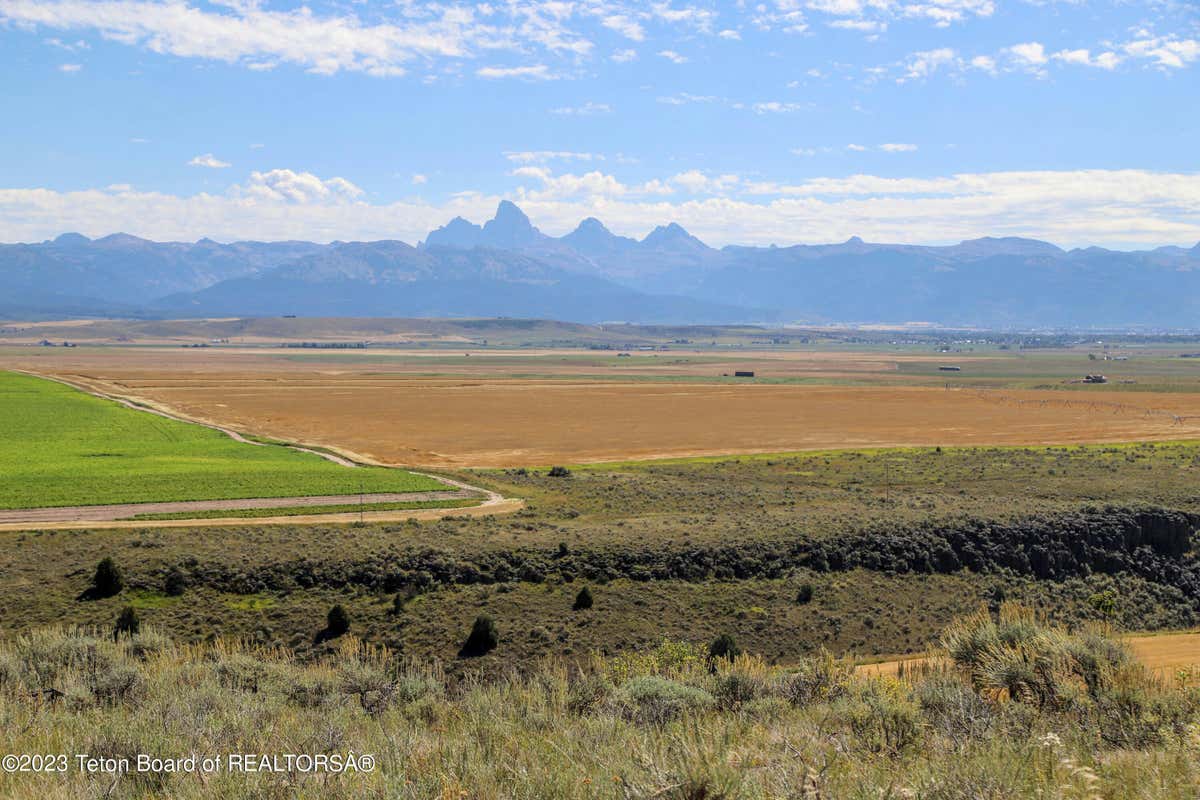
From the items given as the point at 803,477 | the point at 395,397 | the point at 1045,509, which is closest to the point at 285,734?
the point at 1045,509

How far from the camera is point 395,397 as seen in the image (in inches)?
4168

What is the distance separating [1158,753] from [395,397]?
10061 centimetres

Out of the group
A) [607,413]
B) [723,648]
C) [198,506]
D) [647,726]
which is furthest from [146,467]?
[607,413]

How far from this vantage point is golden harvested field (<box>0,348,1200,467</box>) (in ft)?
225

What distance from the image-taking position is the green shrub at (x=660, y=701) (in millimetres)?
13664

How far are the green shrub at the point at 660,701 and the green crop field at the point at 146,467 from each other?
31622mm

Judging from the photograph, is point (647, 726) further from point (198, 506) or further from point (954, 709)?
point (198, 506)

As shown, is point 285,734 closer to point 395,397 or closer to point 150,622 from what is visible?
point 150,622

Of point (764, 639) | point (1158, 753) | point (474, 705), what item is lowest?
point (764, 639)

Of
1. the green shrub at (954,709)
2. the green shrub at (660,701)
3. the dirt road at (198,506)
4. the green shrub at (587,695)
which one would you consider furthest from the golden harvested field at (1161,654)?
the dirt road at (198,506)

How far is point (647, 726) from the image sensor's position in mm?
12172

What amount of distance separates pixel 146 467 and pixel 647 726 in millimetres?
46264

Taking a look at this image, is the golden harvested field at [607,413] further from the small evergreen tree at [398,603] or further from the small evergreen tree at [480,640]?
the small evergreen tree at [480,640]

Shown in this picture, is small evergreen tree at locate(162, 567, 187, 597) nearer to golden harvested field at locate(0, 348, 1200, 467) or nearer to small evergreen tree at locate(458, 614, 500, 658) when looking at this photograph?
small evergreen tree at locate(458, 614, 500, 658)
